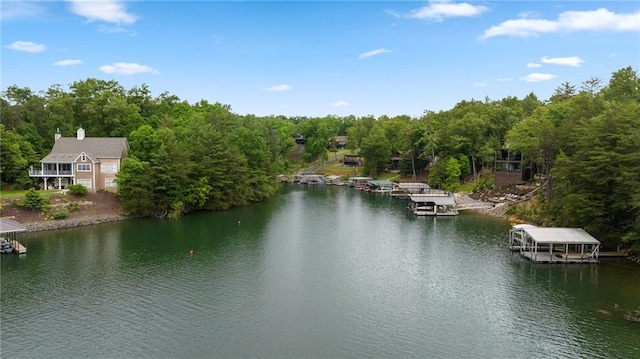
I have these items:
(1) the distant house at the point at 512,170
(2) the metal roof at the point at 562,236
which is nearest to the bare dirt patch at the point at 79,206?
(2) the metal roof at the point at 562,236

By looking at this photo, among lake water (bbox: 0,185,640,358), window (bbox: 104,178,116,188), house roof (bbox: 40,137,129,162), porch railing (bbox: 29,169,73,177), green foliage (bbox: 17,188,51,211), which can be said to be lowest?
lake water (bbox: 0,185,640,358)

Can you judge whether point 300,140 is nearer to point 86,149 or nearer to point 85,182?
point 86,149

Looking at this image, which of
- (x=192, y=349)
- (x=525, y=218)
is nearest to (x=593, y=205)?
(x=525, y=218)

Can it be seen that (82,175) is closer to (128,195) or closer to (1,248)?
(128,195)

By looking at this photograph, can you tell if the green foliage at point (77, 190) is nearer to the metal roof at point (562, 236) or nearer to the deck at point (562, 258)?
the metal roof at point (562, 236)

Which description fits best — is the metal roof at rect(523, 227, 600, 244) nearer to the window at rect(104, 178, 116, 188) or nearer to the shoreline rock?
the shoreline rock

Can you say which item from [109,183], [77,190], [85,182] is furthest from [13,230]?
[109,183]

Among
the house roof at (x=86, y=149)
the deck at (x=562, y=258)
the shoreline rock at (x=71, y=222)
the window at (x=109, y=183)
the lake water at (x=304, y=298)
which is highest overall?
the house roof at (x=86, y=149)

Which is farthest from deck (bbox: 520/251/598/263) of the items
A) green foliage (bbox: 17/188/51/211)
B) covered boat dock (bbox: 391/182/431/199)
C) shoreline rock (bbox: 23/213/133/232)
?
green foliage (bbox: 17/188/51/211)

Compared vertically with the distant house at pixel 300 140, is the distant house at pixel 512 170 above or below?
below
